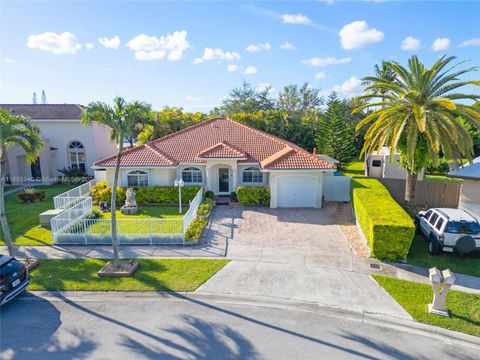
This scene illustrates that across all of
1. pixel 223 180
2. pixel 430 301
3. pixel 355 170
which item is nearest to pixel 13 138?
pixel 223 180

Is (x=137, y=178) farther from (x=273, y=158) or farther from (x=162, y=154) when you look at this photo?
(x=273, y=158)

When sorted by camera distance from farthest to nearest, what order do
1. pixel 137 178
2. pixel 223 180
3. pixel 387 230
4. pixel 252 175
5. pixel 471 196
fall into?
pixel 223 180
pixel 252 175
pixel 137 178
pixel 471 196
pixel 387 230

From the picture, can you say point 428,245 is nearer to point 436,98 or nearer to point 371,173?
point 436,98

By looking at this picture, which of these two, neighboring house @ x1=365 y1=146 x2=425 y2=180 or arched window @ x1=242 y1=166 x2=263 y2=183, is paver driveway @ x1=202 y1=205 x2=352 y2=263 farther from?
neighboring house @ x1=365 y1=146 x2=425 y2=180

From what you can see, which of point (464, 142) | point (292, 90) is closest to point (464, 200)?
point (464, 142)

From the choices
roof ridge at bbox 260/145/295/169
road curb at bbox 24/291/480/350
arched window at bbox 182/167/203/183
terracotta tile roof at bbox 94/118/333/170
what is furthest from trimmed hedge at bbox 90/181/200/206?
road curb at bbox 24/291/480/350

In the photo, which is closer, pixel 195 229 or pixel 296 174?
pixel 195 229
